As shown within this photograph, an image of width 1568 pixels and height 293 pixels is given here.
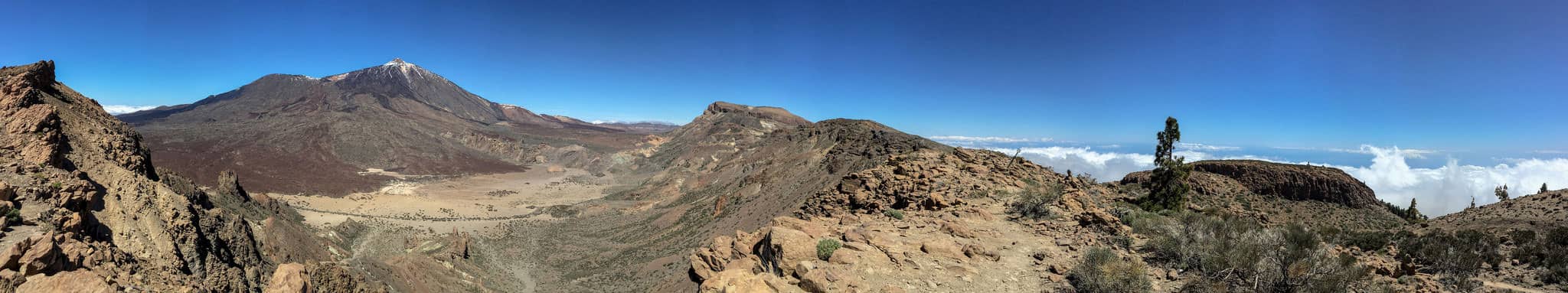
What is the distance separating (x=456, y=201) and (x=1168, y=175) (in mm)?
63347

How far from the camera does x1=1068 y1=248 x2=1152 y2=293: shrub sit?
7336mm

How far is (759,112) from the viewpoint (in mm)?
106500

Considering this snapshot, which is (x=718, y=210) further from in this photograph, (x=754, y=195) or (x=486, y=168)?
(x=486, y=168)

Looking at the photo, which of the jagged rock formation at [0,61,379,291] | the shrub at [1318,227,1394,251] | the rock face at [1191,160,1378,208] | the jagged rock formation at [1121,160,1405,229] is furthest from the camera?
the rock face at [1191,160,1378,208]

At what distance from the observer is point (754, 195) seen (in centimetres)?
3556

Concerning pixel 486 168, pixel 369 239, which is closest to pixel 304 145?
pixel 486 168

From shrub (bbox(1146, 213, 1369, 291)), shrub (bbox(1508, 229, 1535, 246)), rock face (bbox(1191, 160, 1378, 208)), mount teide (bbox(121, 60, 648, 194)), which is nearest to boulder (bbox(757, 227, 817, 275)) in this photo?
shrub (bbox(1146, 213, 1369, 291))

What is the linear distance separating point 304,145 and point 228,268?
102492 millimetres

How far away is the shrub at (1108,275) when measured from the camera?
7336mm

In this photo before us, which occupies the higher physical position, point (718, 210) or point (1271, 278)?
point (1271, 278)

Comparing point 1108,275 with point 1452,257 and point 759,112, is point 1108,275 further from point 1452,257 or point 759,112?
point 759,112

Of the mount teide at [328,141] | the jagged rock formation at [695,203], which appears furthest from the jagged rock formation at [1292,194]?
the mount teide at [328,141]

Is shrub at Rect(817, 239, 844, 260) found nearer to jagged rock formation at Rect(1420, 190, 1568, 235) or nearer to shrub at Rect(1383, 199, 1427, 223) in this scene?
jagged rock formation at Rect(1420, 190, 1568, 235)

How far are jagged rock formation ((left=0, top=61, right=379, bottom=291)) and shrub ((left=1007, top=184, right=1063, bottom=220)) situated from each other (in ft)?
53.7
